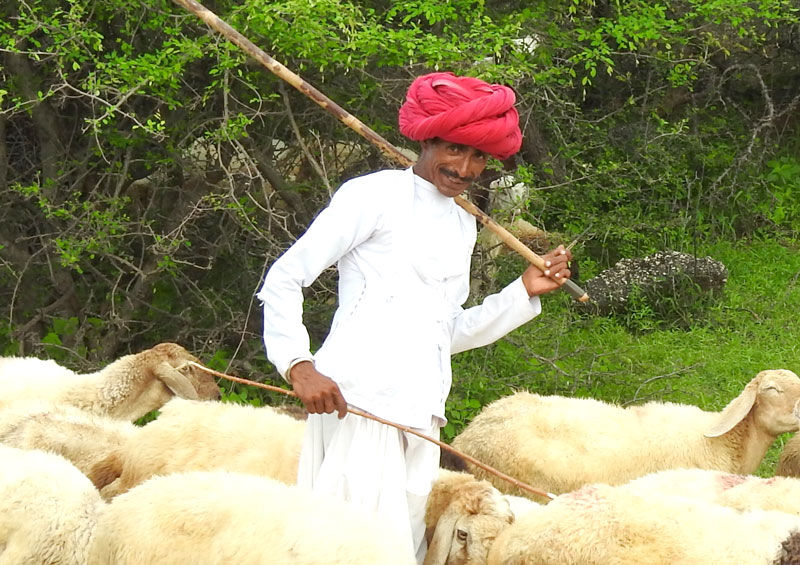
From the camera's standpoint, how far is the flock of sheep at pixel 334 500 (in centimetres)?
356

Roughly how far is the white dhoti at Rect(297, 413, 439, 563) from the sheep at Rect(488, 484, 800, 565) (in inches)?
19.7

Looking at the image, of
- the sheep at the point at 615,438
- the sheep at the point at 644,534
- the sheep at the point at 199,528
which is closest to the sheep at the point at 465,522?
the sheep at the point at 644,534

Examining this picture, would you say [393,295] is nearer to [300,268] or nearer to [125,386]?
[300,268]

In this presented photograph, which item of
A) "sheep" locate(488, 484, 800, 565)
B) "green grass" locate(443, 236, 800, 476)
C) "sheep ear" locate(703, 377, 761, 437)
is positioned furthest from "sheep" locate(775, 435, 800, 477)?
"sheep" locate(488, 484, 800, 565)

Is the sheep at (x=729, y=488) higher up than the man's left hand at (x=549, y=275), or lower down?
lower down

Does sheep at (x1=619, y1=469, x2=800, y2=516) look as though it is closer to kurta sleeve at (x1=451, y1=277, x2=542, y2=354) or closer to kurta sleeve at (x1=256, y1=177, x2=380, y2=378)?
kurta sleeve at (x1=451, y1=277, x2=542, y2=354)

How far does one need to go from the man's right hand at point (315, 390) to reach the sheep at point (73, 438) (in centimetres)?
213

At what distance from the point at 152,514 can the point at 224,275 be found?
4.17 metres

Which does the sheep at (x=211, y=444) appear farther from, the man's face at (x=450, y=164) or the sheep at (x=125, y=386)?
the man's face at (x=450, y=164)

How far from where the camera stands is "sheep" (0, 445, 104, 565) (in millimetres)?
4152

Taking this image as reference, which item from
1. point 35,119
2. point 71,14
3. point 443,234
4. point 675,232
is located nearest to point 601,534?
point 443,234

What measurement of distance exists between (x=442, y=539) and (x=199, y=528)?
3.42 feet

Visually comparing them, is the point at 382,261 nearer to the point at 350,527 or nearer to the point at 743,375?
the point at 350,527

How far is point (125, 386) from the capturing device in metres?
5.99
